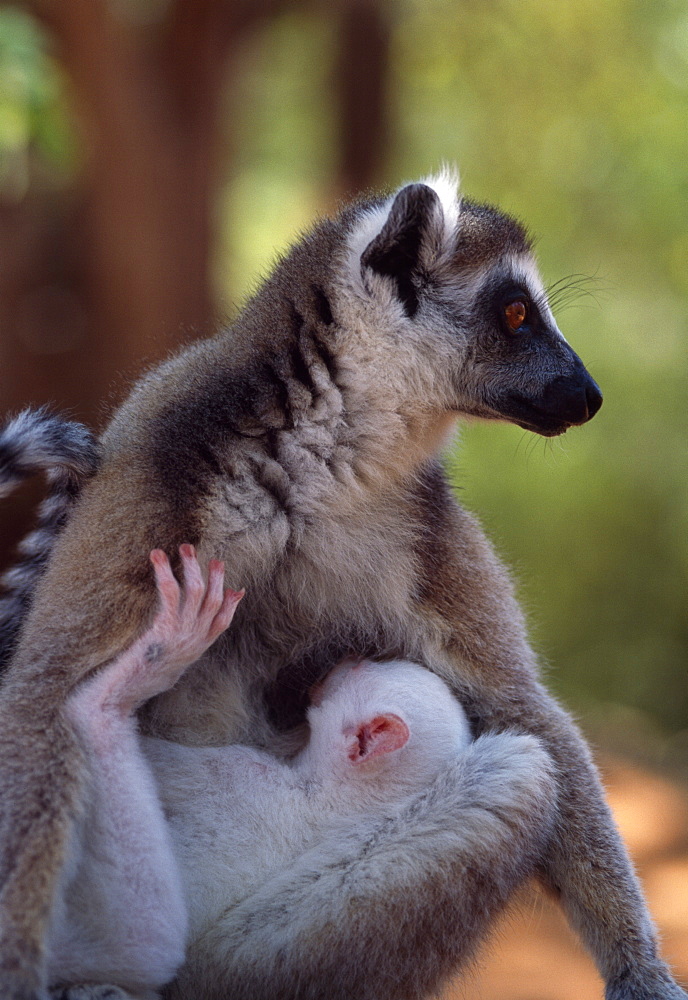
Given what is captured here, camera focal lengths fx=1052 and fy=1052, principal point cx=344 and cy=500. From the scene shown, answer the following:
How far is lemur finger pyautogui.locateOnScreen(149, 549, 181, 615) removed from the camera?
246 cm

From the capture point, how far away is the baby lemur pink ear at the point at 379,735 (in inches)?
110

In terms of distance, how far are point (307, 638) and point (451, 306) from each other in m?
1.07

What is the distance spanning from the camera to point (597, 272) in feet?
30.7

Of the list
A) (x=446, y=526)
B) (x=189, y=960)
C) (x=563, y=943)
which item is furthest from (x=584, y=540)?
(x=189, y=960)

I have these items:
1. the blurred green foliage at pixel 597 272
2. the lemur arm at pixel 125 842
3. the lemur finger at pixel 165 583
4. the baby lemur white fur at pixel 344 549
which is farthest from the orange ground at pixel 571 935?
the blurred green foliage at pixel 597 272

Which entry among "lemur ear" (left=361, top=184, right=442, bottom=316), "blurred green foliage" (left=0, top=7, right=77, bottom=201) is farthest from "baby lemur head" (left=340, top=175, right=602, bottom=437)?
"blurred green foliage" (left=0, top=7, right=77, bottom=201)

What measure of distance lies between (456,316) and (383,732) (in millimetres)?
1230

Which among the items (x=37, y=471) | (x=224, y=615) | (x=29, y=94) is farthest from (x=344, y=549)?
(x=29, y=94)

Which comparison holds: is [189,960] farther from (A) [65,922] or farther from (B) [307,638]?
(B) [307,638]

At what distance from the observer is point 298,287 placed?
303cm

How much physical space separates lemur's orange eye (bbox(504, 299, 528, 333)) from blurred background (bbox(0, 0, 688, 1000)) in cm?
401

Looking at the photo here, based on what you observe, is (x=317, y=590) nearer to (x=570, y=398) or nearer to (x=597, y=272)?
(x=570, y=398)

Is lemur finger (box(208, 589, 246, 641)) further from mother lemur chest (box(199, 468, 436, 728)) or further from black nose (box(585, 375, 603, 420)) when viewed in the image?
black nose (box(585, 375, 603, 420))

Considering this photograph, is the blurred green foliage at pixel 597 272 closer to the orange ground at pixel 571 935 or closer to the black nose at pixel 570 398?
the orange ground at pixel 571 935
